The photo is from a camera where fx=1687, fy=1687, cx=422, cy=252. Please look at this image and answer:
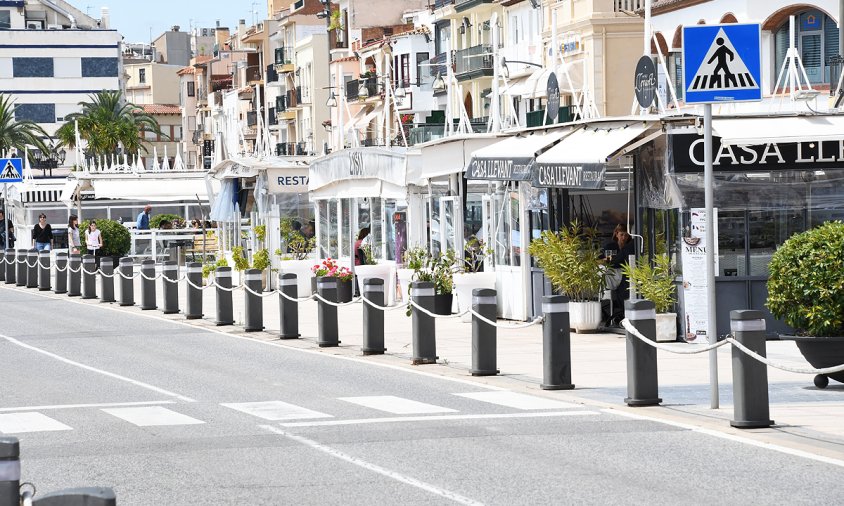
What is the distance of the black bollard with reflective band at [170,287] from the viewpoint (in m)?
31.3

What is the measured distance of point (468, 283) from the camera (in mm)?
27969

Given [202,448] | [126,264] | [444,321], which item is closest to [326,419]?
[202,448]

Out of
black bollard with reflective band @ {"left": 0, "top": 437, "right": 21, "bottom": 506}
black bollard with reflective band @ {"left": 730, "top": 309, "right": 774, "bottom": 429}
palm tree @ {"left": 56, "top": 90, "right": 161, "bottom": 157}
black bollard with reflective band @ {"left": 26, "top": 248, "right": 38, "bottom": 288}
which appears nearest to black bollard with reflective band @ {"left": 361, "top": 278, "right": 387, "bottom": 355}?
black bollard with reflective band @ {"left": 730, "top": 309, "right": 774, "bottom": 429}

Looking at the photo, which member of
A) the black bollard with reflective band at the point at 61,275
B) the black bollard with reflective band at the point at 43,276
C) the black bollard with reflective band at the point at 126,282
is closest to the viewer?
the black bollard with reflective band at the point at 126,282

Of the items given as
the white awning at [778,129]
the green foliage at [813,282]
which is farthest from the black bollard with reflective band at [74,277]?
the green foliage at [813,282]

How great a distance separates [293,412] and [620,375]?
474 cm

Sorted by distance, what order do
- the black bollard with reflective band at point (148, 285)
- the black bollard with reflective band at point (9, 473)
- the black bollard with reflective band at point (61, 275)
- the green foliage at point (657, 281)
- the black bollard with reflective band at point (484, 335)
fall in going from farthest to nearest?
the black bollard with reflective band at point (61, 275)
the black bollard with reflective band at point (148, 285)
the green foliage at point (657, 281)
the black bollard with reflective band at point (484, 335)
the black bollard with reflective band at point (9, 473)

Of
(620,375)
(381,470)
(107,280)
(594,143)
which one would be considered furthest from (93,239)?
(381,470)

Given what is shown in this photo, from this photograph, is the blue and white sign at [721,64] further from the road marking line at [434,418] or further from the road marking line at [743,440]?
the road marking line at [434,418]

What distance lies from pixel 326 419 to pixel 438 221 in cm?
1749

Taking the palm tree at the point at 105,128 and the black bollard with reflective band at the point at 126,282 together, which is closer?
the black bollard with reflective band at the point at 126,282

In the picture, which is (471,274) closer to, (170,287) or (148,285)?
(170,287)

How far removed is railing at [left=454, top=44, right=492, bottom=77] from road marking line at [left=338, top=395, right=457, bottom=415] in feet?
193

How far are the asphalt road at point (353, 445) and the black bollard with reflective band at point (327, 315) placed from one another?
2.96 m
